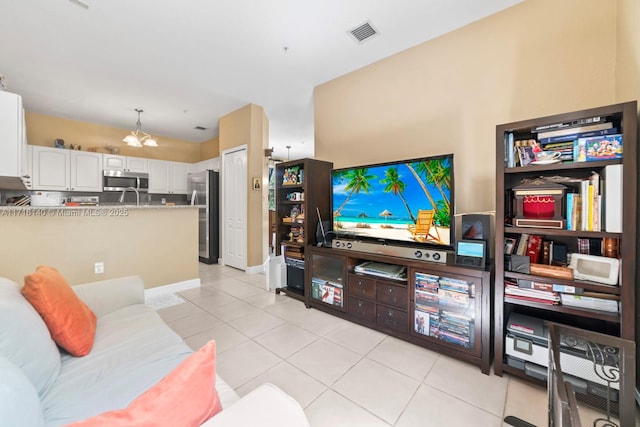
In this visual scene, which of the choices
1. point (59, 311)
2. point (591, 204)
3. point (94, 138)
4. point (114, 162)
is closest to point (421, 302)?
point (591, 204)

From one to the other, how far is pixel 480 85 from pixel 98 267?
4.28 meters

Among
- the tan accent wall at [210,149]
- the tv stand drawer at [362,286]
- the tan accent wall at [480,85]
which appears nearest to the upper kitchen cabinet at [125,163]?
the tan accent wall at [210,149]

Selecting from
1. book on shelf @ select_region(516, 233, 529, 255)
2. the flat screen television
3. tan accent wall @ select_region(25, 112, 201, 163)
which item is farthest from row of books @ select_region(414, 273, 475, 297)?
tan accent wall @ select_region(25, 112, 201, 163)

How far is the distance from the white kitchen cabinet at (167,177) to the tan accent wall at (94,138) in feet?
1.21

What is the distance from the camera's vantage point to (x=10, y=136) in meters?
1.87

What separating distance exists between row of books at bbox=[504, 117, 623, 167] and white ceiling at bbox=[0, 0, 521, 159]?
135 centimetres

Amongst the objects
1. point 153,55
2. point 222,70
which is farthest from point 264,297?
point 153,55

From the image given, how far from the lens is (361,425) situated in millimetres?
1333

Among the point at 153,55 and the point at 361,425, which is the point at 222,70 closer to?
the point at 153,55

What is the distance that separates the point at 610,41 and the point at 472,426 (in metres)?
2.64

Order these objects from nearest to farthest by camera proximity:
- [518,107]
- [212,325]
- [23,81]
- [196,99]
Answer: [518,107], [212,325], [23,81], [196,99]

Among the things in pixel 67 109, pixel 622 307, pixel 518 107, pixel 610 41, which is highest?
pixel 67 109

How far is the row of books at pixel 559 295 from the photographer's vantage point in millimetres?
1430

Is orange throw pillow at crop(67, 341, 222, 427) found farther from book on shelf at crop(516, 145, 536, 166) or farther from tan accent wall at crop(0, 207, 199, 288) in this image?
tan accent wall at crop(0, 207, 199, 288)
